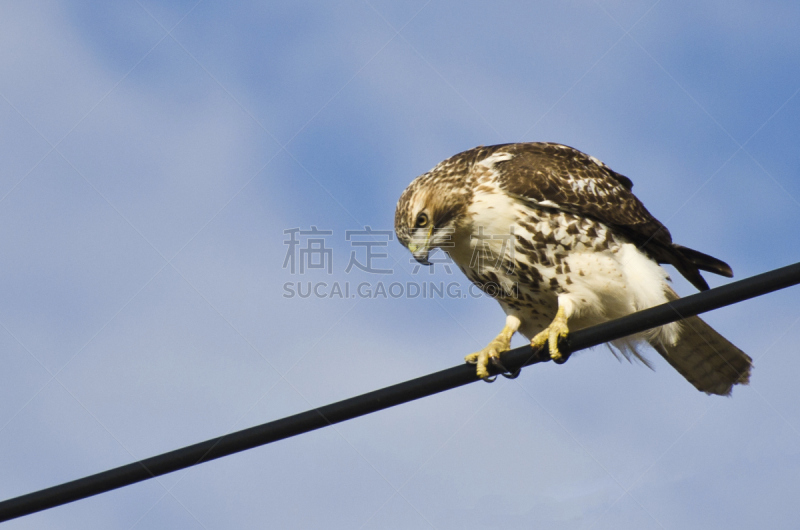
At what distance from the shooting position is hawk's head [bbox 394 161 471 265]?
532 centimetres

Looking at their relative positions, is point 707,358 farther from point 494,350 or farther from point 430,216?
point 430,216

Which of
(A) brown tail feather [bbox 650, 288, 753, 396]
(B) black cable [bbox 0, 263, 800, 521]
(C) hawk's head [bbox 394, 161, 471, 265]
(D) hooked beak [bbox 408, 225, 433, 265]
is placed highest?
(A) brown tail feather [bbox 650, 288, 753, 396]

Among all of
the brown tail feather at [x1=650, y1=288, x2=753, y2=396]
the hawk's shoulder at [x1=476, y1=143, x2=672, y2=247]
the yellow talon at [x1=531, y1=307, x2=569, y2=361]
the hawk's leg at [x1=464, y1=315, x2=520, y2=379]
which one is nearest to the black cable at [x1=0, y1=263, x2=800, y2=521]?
the hawk's leg at [x1=464, y1=315, x2=520, y2=379]

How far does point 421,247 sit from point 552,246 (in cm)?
83

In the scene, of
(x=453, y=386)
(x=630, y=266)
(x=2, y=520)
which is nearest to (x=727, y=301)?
(x=453, y=386)

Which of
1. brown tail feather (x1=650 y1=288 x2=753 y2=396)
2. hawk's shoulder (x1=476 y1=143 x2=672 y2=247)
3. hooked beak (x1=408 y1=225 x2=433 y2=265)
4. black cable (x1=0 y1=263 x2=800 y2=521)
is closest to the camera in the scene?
black cable (x1=0 y1=263 x2=800 y2=521)

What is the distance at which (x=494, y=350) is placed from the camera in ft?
17.4

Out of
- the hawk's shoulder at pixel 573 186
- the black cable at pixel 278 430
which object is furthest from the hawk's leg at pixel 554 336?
the black cable at pixel 278 430

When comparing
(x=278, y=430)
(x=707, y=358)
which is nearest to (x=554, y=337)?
(x=707, y=358)

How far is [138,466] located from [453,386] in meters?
1.35

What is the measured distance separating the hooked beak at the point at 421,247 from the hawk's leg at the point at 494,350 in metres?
0.68

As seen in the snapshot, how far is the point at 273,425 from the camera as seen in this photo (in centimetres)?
343

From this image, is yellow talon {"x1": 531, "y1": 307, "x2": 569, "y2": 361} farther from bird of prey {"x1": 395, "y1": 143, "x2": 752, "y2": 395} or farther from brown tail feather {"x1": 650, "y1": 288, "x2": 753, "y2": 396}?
brown tail feather {"x1": 650, "y1": 288, "x2": 753, "y2": 396}

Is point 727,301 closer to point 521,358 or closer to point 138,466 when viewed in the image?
point 521,358
